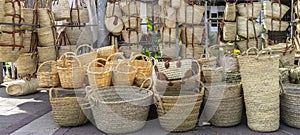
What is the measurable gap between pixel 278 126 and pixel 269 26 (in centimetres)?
160

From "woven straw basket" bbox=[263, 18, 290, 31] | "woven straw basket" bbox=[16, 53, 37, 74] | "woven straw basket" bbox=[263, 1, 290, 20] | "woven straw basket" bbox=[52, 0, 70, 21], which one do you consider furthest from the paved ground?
"woven straw basket" bbox=[263, 1, 290, 20]

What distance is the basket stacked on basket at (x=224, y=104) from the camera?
2822mm

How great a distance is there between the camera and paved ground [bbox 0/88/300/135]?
109 inches

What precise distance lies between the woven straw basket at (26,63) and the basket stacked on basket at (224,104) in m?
2.83

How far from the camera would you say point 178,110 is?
2646mm

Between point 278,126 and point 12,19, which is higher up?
point 12,19

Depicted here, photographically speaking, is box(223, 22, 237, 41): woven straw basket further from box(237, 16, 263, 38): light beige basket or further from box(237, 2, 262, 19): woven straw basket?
box(237, 2, 262, 19): woven straw basket

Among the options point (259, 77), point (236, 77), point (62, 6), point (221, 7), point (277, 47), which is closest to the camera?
point (259, 77)

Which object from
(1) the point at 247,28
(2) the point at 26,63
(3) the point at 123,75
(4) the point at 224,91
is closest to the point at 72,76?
(3) the point at 123,75

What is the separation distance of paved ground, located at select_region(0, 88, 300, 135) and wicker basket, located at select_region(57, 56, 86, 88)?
457 millimetres

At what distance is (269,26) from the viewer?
383 cm

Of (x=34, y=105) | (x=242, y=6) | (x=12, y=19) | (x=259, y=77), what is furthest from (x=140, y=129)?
(x=12, y=19)

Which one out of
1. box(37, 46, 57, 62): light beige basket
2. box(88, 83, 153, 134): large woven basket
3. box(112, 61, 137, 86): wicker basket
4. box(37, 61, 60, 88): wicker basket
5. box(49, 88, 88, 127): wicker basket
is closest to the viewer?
box(88, 83, 153, 134): large woven basket

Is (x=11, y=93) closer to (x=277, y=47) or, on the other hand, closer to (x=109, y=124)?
(x=109, y=124)
